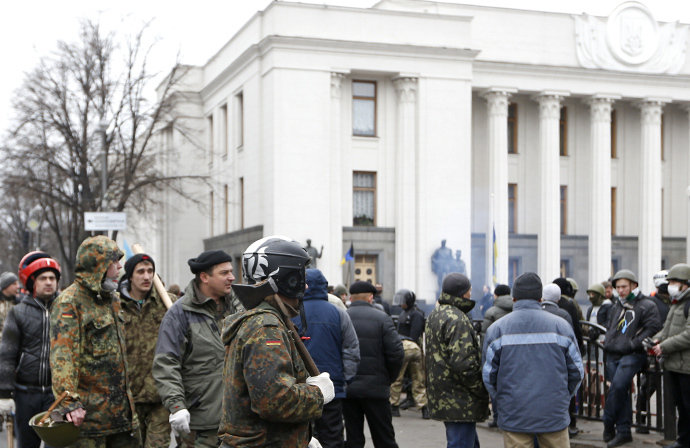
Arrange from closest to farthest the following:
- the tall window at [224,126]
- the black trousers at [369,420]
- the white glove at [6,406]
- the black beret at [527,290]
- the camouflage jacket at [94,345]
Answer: the camouflage jacket at [94,345] → the white glove at [6,406] → the black beret at [527,290] → the black trousers at [369,420] → the tall window at [224,126]

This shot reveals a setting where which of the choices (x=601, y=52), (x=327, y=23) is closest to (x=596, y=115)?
(x=601, y=52)

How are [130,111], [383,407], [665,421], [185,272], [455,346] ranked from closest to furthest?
1. [455,346]
2. [383,407]
3. [665,421]
4. [130,111]
5. [185,272]

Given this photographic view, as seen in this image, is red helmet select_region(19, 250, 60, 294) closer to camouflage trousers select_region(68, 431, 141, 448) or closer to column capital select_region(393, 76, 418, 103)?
camouflage trousers select_region(68, 431, 141, 448)

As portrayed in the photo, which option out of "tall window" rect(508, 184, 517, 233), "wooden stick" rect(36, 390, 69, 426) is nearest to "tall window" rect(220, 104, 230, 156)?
"tall window" rect(508, 184, 517, 233)

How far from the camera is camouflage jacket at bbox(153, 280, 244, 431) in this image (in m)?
6.12

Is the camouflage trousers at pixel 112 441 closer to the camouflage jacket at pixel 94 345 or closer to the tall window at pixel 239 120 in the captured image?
the camouflage jacket at pixel 94 345

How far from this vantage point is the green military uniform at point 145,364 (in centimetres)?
709

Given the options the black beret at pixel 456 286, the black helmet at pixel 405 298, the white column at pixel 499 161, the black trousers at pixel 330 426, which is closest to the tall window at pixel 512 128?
the white column at pixel 499 161

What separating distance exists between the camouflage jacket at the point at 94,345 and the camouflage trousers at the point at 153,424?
0.97 m

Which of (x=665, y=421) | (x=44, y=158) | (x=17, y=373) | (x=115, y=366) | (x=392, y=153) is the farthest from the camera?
(x=392, y=153)

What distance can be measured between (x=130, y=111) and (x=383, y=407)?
30.4m

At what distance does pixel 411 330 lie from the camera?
552 inches

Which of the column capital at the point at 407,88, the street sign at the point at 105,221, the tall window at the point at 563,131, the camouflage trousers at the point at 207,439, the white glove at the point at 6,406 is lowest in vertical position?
the camouflage trousers at the point at 207,439

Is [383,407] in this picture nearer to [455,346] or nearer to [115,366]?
[455,346]
